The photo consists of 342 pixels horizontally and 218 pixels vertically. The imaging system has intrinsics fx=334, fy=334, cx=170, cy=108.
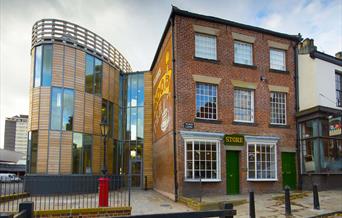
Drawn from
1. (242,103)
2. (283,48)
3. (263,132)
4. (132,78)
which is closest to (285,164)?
(263,132)

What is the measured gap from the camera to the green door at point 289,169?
18.8 meters

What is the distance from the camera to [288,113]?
19.3 metres

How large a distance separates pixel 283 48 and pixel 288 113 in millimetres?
3890

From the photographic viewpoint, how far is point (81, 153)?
21.4 metres

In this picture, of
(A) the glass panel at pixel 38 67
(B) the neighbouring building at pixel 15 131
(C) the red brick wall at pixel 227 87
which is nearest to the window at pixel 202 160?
(C) the red brick wall at pixel 227 87

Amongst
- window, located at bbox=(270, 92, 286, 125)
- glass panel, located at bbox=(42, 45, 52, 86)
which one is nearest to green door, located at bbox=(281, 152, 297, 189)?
window, located at bbox=(270, 92, 286, 125)

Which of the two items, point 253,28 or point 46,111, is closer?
point 253,28

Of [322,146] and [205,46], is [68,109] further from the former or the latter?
[322,146]

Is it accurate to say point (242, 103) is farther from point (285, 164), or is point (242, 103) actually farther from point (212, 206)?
point (212, 206)

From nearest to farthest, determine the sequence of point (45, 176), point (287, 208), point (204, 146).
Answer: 1. point (287, 208)
2. point (204, 146)
3. point (45, 176)

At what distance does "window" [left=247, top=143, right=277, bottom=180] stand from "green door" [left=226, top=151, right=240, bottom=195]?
644mm

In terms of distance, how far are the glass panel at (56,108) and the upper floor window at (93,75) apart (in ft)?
6.43

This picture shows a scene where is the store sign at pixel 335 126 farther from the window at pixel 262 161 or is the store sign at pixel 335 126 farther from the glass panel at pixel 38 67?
the glass panel at pixel 38 67

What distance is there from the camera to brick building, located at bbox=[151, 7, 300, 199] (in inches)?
657
